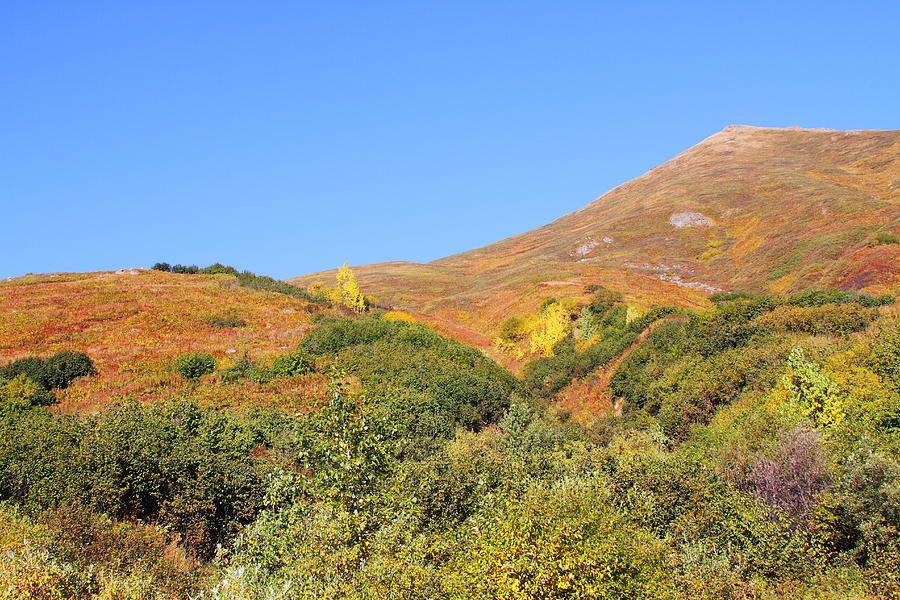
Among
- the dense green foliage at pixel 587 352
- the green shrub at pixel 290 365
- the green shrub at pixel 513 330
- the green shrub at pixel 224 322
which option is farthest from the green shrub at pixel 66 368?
the green shrub at pixel 513 330

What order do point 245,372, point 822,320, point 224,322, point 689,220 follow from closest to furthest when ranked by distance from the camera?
point 822,320 → point 245,372 → point 224,322 → point 689,220

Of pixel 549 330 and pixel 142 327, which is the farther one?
pixel 549 330

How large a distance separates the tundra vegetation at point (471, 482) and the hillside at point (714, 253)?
135 ft

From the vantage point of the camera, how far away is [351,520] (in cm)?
1495

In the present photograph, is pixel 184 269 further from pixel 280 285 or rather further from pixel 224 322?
pixel 224 322

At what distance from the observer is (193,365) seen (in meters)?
49.2

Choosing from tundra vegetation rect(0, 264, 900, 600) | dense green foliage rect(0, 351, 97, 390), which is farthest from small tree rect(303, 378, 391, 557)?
dense green foliage rect(0, 351, 97, 390)

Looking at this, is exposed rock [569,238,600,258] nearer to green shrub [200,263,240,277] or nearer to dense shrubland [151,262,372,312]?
dense shrubland [151,262,372,312]

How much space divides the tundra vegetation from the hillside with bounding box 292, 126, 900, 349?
41207 mm

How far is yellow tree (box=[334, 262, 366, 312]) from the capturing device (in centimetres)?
9100

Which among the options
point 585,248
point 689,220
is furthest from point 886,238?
point 585,248

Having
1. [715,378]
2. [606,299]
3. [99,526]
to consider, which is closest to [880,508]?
[715,378]

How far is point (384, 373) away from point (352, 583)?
37.6m

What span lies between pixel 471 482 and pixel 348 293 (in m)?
68.7
